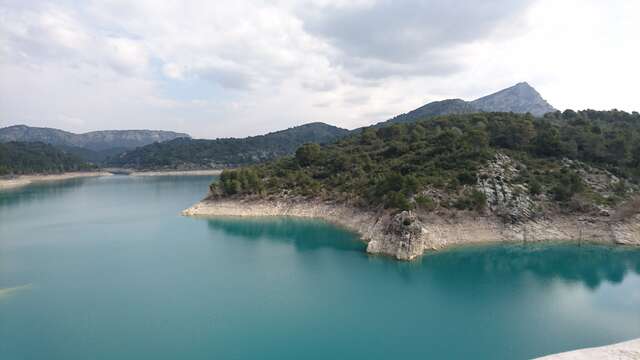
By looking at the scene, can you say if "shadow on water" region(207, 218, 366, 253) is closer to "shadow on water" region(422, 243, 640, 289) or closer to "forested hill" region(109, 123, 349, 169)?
"shadow on water" region(422, 243, 640, 289)

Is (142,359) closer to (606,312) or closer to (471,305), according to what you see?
(471,305)

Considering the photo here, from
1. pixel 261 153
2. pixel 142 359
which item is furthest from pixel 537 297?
pixel 261 153

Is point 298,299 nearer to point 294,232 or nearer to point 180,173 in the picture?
point 294,232

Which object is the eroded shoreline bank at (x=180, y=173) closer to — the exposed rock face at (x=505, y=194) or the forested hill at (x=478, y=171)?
the forested hill at (x=478, y=171)

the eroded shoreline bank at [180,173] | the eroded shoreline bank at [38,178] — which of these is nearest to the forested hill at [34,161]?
the eroded shoreline bank at [38,178]

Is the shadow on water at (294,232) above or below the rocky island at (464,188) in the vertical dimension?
below
